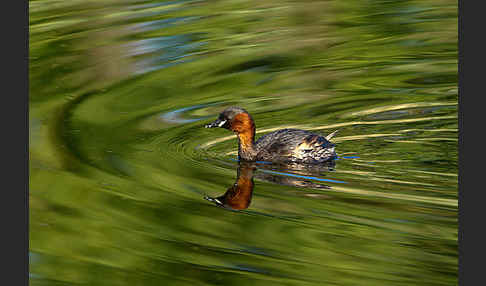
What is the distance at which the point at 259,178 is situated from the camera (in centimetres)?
920

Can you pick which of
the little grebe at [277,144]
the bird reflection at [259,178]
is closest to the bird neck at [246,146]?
the little grebe at [277,144]

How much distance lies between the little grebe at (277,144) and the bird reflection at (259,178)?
12 centimetres

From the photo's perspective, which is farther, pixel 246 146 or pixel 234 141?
pixel 234 141

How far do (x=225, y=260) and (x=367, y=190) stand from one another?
6.79ft

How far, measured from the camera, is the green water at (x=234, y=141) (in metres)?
6.98

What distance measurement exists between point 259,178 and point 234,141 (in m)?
1.68

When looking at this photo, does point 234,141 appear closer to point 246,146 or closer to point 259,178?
point 246,146

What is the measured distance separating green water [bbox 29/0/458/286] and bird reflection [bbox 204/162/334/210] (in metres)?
0.04

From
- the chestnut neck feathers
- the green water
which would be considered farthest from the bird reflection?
the chestnut neck feathers

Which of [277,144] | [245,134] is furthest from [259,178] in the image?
[245,134]

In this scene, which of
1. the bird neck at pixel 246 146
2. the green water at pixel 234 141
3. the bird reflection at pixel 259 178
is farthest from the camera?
the bird neck at pixel 246 146

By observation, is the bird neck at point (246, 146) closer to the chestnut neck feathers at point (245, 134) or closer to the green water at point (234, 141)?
the chestnut neck feathers at point (245, 134)

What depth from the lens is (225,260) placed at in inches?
272

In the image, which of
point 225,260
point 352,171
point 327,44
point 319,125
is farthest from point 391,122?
point 225,260
